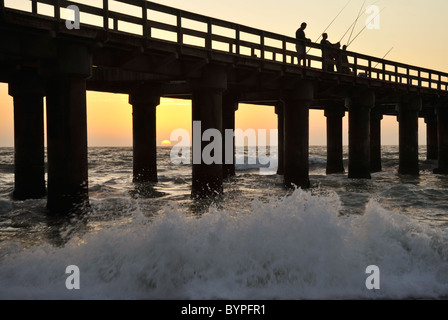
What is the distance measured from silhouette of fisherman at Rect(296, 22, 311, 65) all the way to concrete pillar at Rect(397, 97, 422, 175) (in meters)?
10.9

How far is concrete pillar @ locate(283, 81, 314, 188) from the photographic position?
19.7 meters

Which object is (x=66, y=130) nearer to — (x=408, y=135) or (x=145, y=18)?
(x=145, y=18)

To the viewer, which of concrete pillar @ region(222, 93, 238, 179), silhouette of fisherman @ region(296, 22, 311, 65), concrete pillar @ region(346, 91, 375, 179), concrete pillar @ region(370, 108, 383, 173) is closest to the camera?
silhouette of fisherman @ region(296, 22, 311, 65)

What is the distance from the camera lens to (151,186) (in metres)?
20.7

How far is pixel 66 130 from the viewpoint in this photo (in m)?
12.3

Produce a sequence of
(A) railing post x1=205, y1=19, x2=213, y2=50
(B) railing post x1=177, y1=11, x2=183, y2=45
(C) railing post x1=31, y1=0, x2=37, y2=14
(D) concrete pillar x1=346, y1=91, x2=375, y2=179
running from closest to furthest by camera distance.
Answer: (C) railing post x1=31, y1=0, x2=37, y2=14 → (B) railing post x1=177, y1=11, x2=183, y2=45 → (A) railing post x1=205, y1=19, x2=213, y2=50 → (D) concrete pillar x1=346, y1=91, x2=375, y2=179

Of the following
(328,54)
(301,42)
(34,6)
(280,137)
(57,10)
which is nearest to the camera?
(34,6)

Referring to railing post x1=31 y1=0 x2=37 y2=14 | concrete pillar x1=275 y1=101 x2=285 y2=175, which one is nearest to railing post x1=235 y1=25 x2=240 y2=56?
railing post x1=31 y1=0 x2=37 y2=14

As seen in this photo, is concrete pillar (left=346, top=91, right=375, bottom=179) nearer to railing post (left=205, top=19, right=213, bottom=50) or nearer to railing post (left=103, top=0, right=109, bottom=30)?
railing post (left=205, top=19, right=213, bottom=50)

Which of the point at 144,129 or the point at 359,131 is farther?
the point at 359,131

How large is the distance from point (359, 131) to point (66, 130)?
16.1 m

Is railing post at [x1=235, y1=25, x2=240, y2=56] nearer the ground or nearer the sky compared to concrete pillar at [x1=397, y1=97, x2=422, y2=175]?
nearer the sky

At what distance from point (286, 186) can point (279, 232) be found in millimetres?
11731

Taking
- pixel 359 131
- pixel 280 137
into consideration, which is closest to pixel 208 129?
pixel 359 131
